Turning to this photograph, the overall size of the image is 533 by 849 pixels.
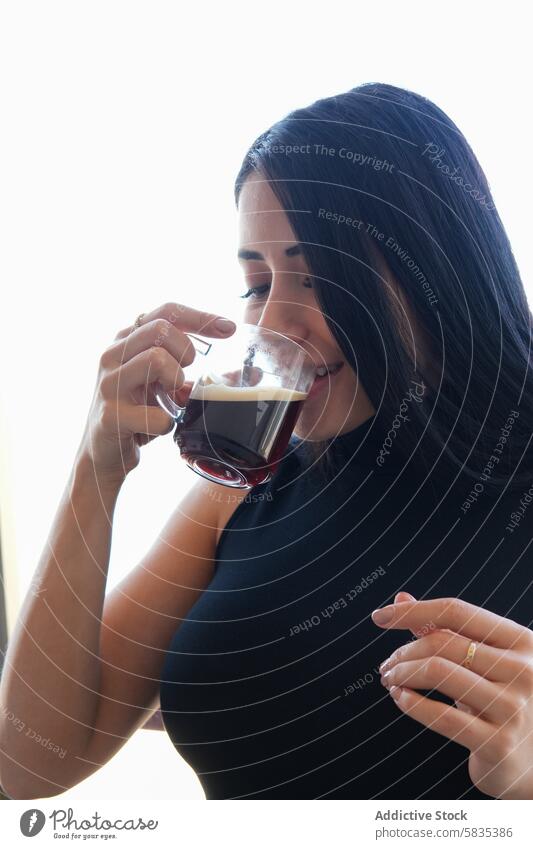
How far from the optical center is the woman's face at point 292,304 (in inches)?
27.4

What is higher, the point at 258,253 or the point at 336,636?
the point at 258,253

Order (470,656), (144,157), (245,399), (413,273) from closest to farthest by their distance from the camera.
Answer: (470,656) < (245,399) < (413,273) < (144,157)

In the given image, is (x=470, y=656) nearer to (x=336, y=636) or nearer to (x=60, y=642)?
(x=336, y=636)

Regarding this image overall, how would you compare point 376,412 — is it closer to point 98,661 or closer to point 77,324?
point 98,661

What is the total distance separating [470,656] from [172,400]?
313 millimetres

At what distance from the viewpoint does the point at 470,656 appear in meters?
0.42

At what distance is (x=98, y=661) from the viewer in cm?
76

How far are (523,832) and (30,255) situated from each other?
3.19ft

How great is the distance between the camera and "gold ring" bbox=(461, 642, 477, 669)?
419 millimetres


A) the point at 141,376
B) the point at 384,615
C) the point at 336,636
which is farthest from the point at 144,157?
the point at 384,615

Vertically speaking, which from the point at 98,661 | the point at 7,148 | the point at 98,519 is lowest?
the point at 98,661

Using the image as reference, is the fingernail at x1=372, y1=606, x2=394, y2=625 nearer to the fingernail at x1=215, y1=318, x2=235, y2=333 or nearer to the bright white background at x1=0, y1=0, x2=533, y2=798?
the fingernail at x1=215, y1=318, x2=235, y2=333

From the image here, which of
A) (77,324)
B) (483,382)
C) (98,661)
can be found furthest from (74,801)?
(77,324)

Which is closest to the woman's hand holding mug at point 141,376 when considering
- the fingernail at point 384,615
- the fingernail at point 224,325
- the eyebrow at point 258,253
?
the fingernail at point 224,325
